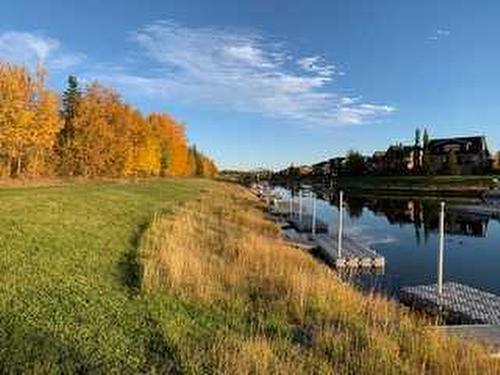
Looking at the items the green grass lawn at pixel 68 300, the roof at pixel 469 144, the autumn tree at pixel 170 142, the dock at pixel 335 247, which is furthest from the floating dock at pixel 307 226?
the roof at pixel 469 144

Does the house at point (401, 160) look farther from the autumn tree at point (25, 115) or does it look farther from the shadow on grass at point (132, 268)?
the shadow on grass at point (132, 268)

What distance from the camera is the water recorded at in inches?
1078

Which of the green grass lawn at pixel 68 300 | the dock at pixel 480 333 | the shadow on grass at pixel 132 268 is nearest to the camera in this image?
the green grass lawn at pixel 68 300

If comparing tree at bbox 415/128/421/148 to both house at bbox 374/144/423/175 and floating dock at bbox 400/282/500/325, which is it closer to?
house at bbox 374/144/423/175

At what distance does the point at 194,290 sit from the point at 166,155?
9582 centimetres

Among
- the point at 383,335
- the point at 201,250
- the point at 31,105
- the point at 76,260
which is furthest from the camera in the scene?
the point at 31,105

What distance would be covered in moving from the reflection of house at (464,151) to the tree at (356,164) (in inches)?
752

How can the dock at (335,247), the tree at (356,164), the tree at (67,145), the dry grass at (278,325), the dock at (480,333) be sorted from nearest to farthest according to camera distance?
the dry grass at (278,325) → the dock at (480,333) → the dock at (335,247) → the tree at (67,145) → the tree at (356,164)

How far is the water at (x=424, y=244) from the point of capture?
2738 centimetres

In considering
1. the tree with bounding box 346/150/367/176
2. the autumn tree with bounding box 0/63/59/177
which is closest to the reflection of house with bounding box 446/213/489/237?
the autumn tree with bounding box 0/63/59/177

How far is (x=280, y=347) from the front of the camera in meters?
12.0

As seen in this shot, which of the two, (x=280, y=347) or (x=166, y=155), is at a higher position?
(x=166, y=155)

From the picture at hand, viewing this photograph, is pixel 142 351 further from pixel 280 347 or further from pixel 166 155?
pixel 166 155

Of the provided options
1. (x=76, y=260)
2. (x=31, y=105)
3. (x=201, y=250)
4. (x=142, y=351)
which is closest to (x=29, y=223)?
(x=76, y=260)
